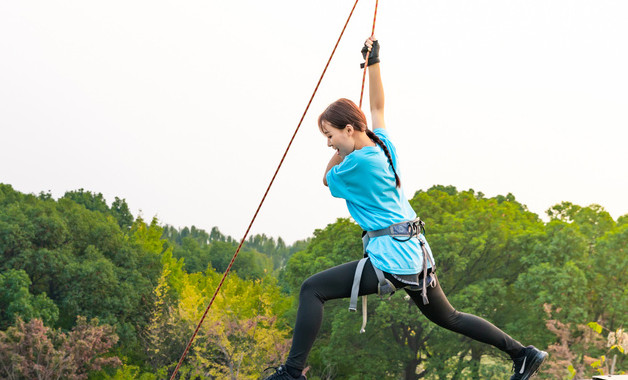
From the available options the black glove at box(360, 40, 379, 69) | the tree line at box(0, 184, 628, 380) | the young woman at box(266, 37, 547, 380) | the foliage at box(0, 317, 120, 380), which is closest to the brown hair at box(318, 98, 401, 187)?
the young woman at box(266, 37, 547, 380)

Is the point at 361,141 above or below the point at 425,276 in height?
above

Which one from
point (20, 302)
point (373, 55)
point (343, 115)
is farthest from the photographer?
point (20, 302)

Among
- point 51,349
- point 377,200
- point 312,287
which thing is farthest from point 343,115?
point 51,349

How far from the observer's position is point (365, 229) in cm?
400

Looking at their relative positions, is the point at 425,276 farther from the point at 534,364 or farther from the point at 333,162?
the point at 534,364

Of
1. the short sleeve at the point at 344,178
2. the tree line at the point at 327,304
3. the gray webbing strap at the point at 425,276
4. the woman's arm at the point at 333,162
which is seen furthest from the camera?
the tree line at the point at 327,304

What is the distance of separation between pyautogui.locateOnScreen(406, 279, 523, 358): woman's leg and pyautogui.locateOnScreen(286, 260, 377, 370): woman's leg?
306 millimetres

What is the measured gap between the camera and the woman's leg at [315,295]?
3875mm

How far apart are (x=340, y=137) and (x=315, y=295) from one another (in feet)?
2.66

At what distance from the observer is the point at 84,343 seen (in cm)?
3500

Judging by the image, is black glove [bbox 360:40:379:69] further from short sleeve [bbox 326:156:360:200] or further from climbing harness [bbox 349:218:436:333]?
climbing harness [bbox 349:218:436:333]

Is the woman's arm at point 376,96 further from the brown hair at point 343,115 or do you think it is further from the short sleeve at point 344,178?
the short sleeve at point 344,178

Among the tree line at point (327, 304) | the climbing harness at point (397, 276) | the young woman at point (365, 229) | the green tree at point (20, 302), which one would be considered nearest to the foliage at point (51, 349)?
the tree line at point (327, 304)

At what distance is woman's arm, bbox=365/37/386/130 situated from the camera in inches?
171
